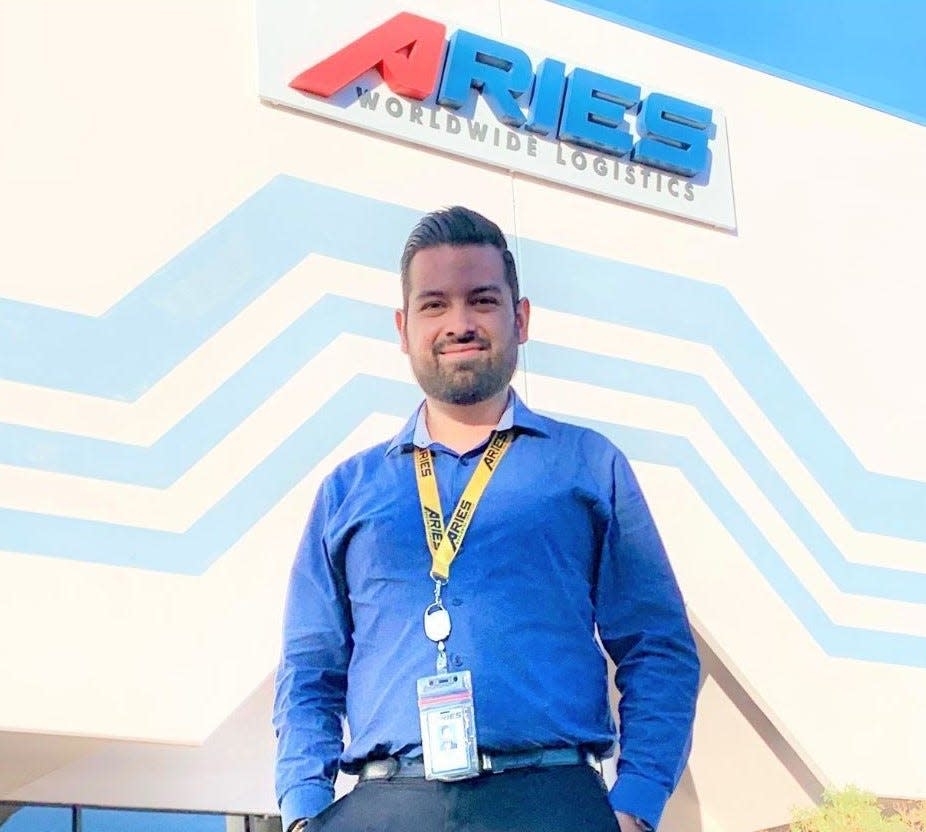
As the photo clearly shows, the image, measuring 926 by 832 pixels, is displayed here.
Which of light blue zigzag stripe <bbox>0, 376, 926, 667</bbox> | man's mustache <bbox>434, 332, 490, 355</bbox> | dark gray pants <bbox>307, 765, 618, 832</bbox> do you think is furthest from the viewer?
light blue zigzag stripe <bbox>0, 376, 926, 667</bbox>

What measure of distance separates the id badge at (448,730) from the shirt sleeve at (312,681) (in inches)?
9.0

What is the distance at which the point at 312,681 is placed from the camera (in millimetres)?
1998

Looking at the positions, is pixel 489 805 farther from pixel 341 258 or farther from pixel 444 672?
pixel 341 258

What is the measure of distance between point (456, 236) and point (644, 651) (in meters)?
0.71

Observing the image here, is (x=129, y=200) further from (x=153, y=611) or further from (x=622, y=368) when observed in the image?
(x=622, y=368)

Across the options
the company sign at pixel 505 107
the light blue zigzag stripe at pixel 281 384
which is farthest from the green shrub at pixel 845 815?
the company sign at pixel 505 107

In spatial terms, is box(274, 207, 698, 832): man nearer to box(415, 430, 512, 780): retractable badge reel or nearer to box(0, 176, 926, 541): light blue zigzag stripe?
box(415, 430, 512, 780): retractable badge reel

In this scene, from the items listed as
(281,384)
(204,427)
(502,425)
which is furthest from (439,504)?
(281,384)

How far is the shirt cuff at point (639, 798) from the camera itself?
1868 mm

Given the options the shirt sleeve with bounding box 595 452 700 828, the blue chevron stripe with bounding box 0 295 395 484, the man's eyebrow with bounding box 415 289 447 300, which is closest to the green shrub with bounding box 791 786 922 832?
the blue chevron stripe with bounding box 0 295 395 484

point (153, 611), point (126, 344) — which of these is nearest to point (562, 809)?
point (153, 611)

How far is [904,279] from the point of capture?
21.7 feet

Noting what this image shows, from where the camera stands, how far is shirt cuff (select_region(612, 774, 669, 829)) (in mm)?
1868

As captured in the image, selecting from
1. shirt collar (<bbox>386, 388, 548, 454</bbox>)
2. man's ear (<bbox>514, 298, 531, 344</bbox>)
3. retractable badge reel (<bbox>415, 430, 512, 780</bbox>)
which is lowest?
retractable badge reel (<bbox>415, 430, 512, 780</bbox>)
